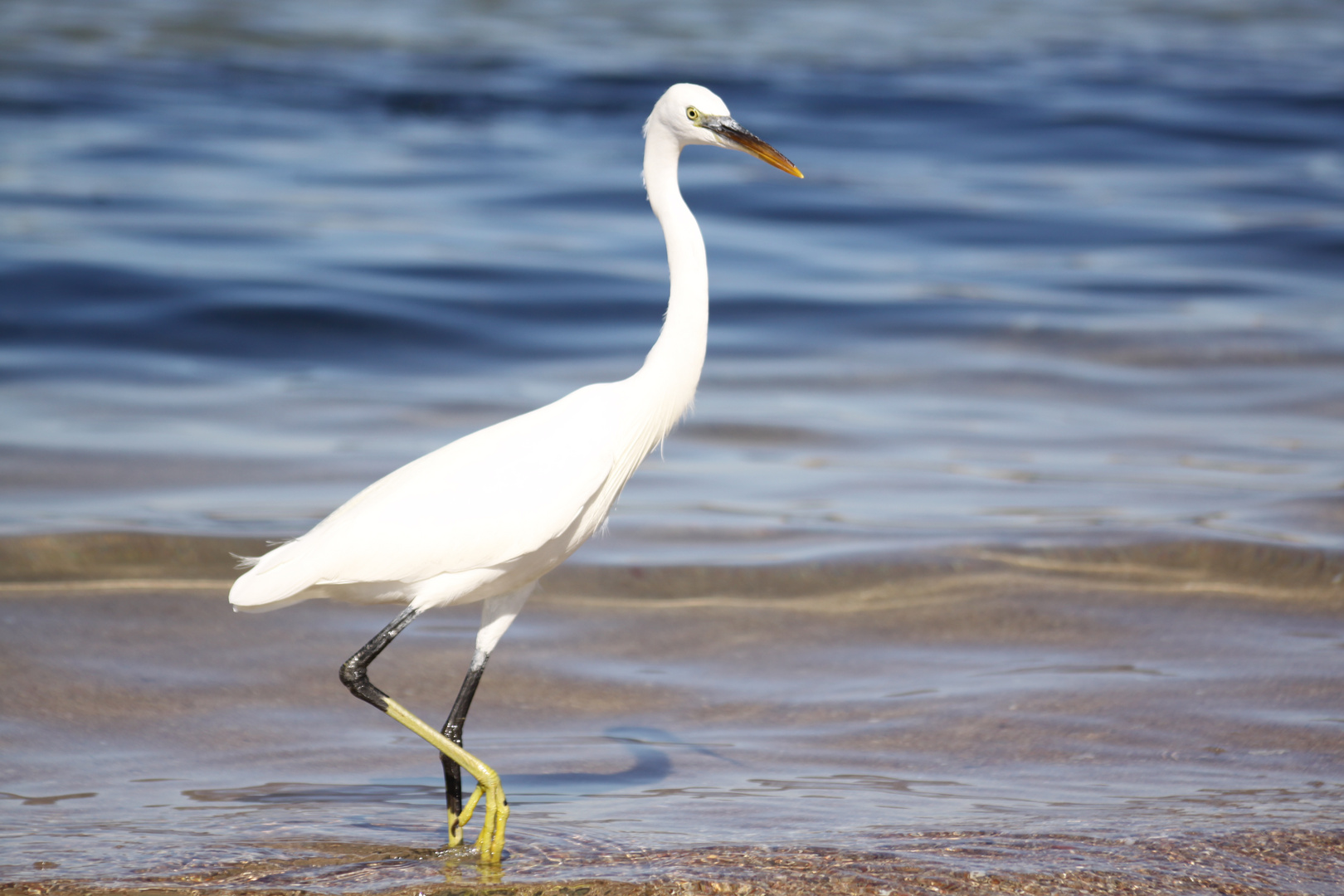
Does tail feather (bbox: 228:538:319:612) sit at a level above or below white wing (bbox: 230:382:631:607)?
below

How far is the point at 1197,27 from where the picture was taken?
33.6 metres

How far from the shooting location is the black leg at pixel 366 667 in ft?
14.7

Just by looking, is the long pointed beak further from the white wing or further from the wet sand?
the wet sand

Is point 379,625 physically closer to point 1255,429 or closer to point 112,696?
point 112,696

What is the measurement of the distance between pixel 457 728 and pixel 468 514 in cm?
75

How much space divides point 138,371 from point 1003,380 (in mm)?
7052

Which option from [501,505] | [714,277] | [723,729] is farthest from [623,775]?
[714,277]

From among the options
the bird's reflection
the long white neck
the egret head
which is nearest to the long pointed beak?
the egret head

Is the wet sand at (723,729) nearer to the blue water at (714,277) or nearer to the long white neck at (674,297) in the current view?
the blue water at (714,277)

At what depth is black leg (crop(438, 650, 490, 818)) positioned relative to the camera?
4.64 metres

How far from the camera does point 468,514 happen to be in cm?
442

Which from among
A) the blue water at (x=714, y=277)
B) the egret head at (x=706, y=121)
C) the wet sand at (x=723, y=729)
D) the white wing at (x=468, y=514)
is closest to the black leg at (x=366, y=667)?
the white wing at (x=468, y=514)

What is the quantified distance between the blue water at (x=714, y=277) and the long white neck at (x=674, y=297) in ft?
10.9

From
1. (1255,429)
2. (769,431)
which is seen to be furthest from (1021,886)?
(1255,429)
